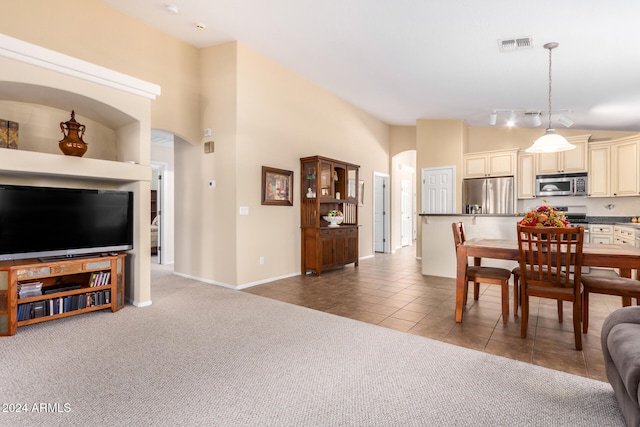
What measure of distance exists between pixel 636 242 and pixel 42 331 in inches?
291

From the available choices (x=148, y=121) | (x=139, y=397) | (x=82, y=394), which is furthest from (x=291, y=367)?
(x=148, y=121)

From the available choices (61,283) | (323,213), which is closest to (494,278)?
(323,213)

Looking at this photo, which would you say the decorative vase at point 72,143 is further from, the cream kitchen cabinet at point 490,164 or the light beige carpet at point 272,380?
the cream kitchen cabinet at point 490,164

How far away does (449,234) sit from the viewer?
519 centimetres

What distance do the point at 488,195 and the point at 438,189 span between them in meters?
1.02

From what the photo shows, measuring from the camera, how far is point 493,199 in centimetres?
685

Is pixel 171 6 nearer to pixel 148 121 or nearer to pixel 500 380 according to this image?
pixel 148 121

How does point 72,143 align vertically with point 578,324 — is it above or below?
above

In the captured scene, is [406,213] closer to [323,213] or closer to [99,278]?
[323,213]

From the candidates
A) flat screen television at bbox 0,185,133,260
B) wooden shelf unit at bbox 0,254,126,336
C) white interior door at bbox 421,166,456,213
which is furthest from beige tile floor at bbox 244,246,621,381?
white interior door at bbox 421,166,456,213

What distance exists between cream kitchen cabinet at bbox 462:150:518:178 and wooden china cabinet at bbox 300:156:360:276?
2789mm

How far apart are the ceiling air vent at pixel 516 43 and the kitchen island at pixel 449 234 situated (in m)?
2.28

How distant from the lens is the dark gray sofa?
1.38 meters

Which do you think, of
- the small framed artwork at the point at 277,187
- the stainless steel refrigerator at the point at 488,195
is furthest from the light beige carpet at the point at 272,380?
the stainless steel refrigerator at the point at 488,195
